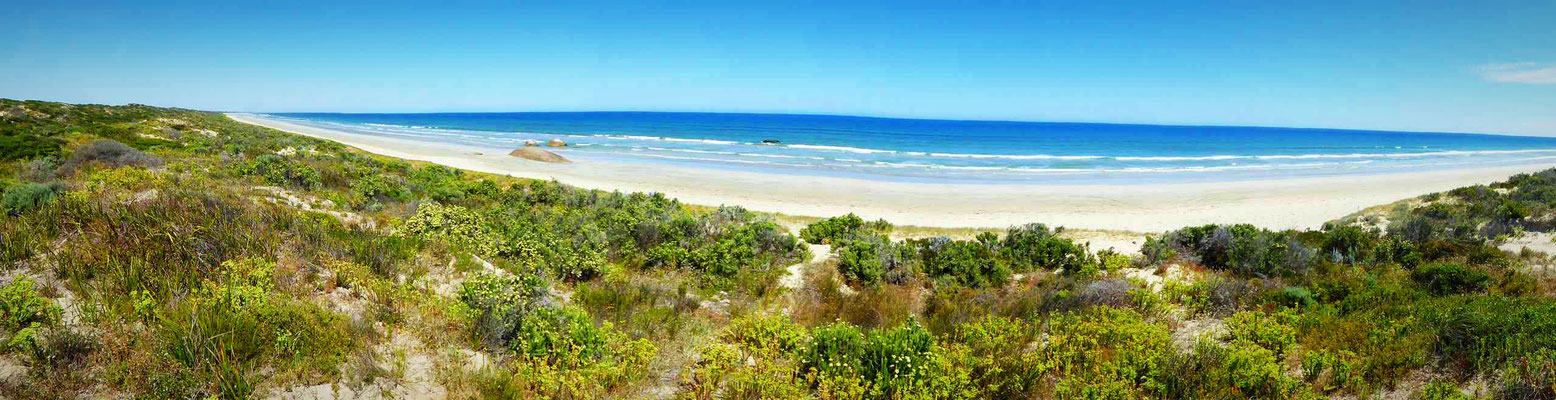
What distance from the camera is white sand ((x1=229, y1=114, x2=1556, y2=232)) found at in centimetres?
1906

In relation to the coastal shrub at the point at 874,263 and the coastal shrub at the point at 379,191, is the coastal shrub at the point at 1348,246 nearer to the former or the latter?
the coastal shrub at the point at 874,263

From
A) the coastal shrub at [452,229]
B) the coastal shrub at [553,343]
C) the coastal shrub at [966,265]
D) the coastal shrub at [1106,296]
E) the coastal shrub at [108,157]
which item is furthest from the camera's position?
the coastal shrub at [108,157]

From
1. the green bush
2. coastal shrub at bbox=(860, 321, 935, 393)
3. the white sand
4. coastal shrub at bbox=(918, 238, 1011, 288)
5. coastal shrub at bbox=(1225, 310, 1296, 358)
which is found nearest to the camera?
coastal shrub at bbox=(860, 321, 935, 393)

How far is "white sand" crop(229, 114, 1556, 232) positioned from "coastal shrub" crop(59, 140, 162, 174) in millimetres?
13636

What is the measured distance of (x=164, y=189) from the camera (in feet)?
25.7

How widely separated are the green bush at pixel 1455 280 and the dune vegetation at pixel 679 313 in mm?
39

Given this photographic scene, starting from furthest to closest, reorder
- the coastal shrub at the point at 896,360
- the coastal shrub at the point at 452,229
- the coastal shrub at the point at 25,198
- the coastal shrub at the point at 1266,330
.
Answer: the coastal shrub at the point at 452,229, the coastal shrub at the point at 25,198, the coastal shrub at the point at 1266,330, the coastal shrub at the point at 896,360

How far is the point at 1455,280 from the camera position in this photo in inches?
295

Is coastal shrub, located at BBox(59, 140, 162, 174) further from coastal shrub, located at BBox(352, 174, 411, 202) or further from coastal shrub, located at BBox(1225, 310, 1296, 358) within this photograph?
coastal shrub, located at BBox(1225, 310, 1296, 358)

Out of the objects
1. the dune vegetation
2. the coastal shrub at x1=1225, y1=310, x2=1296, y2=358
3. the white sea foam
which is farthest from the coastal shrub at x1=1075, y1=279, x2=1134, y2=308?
the white sea foam

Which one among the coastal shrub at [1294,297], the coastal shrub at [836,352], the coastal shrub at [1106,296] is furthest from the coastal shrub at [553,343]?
the coastal shrub at [1294,297]

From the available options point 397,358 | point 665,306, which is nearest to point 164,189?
point 397,358

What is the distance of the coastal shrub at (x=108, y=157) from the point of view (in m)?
12.3

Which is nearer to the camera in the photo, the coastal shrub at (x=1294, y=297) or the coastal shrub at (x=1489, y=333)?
the coastal shrub at (x=1489, y=333)
